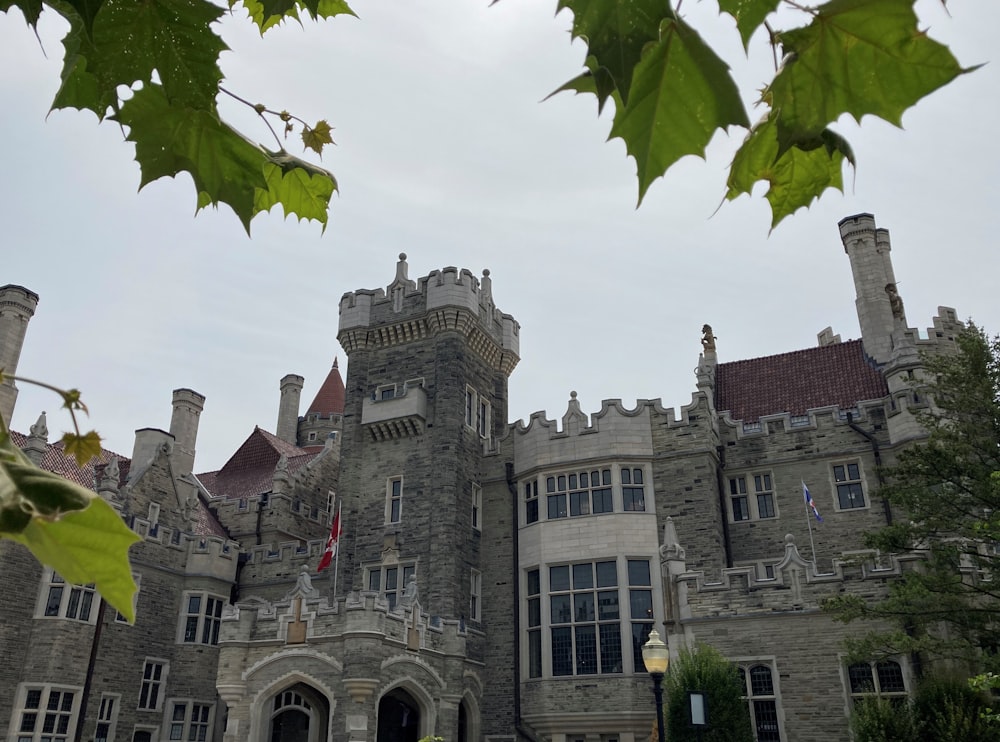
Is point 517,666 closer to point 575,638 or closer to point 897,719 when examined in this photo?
point 575,638

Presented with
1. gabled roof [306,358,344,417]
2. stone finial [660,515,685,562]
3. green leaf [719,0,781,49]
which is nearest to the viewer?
green leaf [719,0,781,49]

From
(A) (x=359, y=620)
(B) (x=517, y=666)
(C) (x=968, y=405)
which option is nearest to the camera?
(C) (x=968, y=405)

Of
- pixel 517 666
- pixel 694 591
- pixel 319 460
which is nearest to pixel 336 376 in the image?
pixel 319 460

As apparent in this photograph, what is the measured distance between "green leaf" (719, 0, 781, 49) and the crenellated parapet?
23.5 metres

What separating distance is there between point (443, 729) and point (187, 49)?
20.0 metres

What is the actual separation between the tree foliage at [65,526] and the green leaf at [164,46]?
0.77 metres

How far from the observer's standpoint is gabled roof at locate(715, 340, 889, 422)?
926 inches

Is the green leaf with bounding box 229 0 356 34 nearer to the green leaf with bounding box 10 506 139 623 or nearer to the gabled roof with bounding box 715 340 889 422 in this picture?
the green leaf with bounding box 10 506 139 623

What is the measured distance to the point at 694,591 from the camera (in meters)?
18.5

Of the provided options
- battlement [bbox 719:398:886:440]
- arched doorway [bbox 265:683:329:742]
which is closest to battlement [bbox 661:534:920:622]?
battlement [bbox 719:398:886:440]

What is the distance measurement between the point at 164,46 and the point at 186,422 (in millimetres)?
30763

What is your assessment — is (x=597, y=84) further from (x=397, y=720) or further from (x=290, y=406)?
(x=290, y=406)

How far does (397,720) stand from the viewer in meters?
21.1

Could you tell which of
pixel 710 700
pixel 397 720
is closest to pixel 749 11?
pixel 710 700
